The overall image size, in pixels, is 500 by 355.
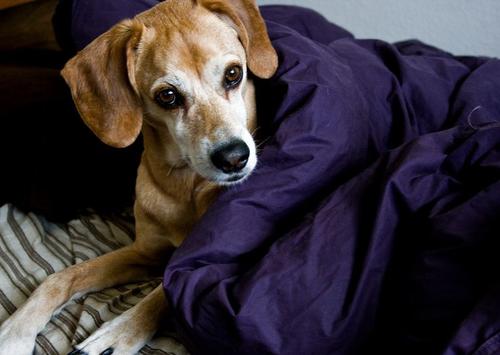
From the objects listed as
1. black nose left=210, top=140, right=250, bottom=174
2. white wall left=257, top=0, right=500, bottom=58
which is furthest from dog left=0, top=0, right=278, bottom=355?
white wall left=257, top=0, right=500, bottom=58

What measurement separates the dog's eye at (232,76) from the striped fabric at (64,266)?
0.59m

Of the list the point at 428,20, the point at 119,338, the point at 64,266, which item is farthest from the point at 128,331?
the point at 428,20

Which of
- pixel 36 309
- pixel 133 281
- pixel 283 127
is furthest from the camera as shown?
pixel 133 281

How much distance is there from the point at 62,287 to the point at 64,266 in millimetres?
214

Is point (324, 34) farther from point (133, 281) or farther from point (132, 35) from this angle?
point (133, 281)

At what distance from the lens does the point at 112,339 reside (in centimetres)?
130

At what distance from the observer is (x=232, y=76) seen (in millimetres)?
1332

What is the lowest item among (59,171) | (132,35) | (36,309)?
(36,309)

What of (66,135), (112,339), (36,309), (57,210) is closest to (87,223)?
(57,210)

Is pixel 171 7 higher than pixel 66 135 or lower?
higher

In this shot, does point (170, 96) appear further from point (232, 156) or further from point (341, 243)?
point (341, 243)

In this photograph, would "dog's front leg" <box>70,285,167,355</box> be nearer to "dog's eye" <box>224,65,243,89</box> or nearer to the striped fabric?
the striped fabric

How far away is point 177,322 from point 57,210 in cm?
81

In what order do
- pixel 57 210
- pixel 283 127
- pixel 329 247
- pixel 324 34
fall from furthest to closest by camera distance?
pixel 324 34
pixel 57 210
pixel 283 127
pixel 329 247
